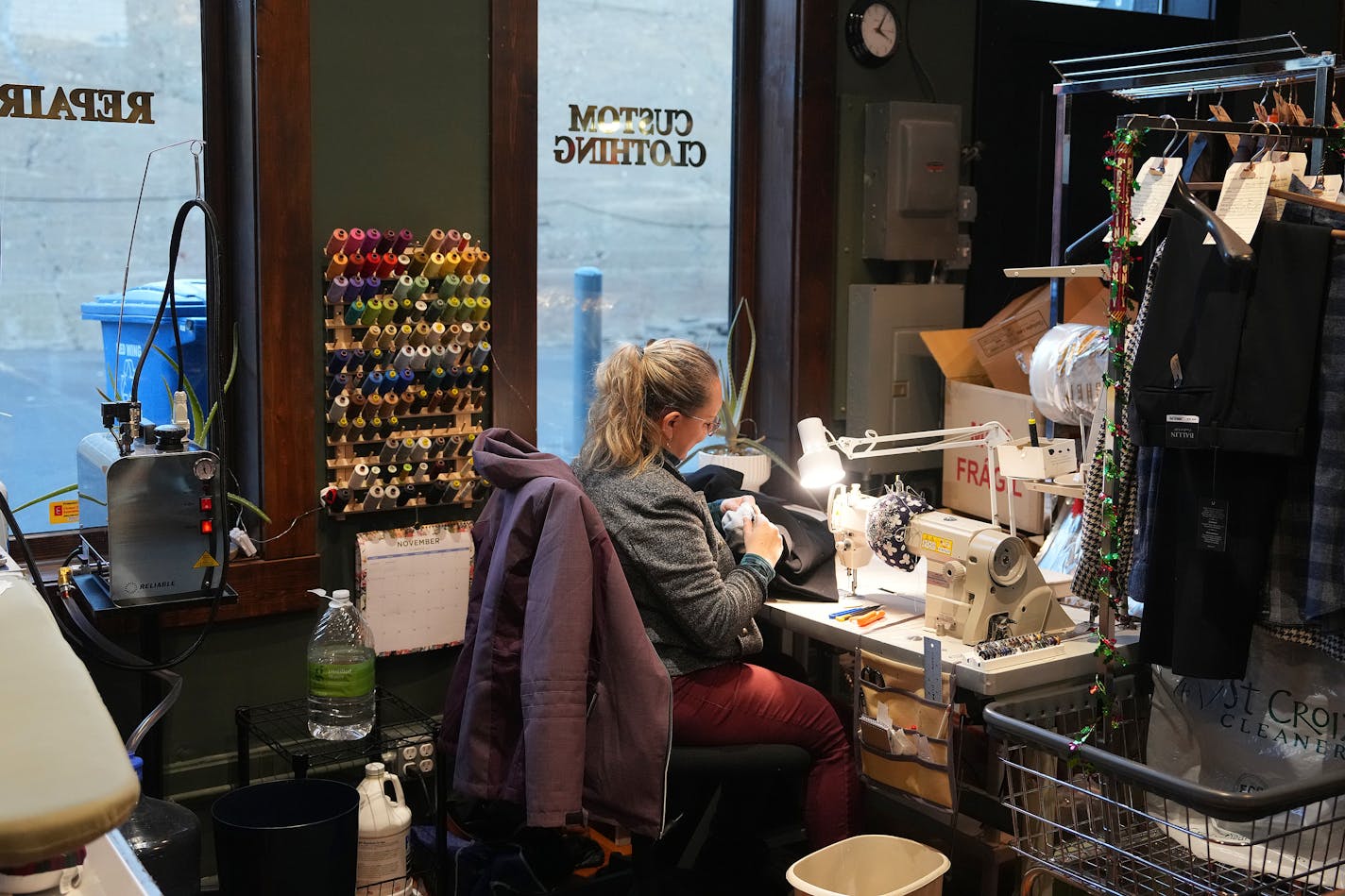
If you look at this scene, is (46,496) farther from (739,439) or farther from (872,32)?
(872,32)

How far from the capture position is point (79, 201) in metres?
3.01

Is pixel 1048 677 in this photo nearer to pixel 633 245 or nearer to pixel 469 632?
pixel 469 632

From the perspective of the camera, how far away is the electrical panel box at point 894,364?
392cm

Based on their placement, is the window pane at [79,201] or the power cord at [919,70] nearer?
the window pane at [79,201]

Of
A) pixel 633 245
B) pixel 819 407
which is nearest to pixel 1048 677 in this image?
pixel 819 407

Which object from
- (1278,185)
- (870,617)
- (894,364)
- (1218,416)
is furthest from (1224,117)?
(894,364)

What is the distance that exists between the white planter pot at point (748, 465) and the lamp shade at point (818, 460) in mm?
468

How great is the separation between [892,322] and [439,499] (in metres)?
1.45

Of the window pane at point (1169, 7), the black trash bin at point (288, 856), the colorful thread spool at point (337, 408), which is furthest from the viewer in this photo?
the window pane at point (1169, 7)

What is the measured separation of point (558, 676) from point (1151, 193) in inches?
55.6

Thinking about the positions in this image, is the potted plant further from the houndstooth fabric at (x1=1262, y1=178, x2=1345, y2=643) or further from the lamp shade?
the houndstooth fabric at (x1=1262, y1=178, x2=1345, y2=643)

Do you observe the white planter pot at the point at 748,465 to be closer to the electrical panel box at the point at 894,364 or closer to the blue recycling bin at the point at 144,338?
the electrical panel box at the point at 894,364

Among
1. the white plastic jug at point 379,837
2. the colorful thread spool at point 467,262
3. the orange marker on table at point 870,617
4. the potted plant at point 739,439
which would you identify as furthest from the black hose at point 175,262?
the orange marker on table at point 870,617

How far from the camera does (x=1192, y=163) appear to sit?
9.40ft
